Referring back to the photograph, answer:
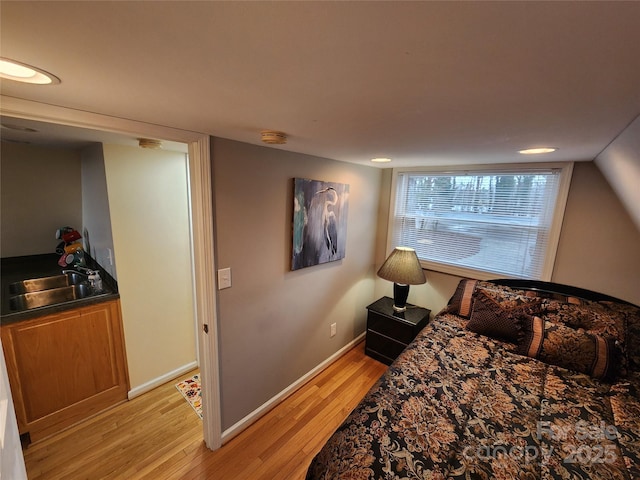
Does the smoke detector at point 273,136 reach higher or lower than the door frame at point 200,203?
higher

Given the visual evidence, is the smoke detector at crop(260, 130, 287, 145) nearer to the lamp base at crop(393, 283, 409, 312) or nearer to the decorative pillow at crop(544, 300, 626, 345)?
the lamp base at crop(393, 283, 409, 312)

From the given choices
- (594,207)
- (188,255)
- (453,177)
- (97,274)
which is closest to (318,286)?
(188,255)

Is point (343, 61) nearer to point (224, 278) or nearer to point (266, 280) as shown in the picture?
point (224, 278)

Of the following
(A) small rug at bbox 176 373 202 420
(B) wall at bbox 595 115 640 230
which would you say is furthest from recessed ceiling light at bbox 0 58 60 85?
(A) small rug at bbox 176 373 202 420

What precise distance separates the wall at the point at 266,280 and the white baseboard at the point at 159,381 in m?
0.97

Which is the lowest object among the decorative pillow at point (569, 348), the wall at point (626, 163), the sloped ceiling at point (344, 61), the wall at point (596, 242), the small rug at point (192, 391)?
the small rug at point (192, 391)

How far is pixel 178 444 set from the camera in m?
1.87

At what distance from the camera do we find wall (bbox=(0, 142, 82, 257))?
8.05 ft

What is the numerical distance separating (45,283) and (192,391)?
1583 millimetres

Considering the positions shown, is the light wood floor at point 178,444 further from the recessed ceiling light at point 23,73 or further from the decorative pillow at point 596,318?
the recessed ceiling light at point 23,73

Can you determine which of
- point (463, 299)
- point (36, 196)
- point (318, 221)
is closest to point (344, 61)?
point (318, 221)

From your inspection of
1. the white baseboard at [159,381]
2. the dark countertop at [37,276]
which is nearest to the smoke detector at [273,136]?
the dark countertop at [37,276]

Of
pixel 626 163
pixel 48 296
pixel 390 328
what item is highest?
pixel 626 163

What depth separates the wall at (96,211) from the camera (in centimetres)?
210
